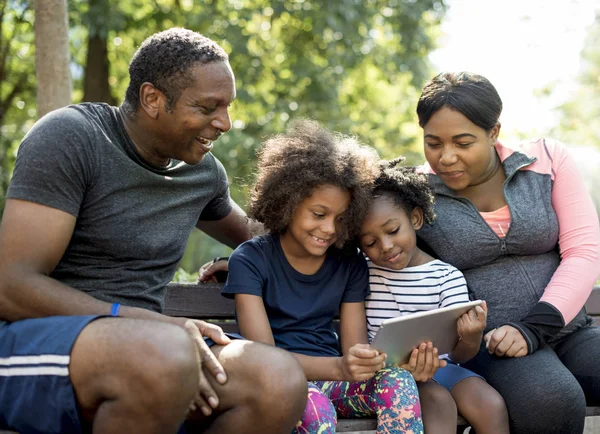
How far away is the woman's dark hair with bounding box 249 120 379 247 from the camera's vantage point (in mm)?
3250

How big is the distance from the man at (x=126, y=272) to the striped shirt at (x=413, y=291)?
0.81 m

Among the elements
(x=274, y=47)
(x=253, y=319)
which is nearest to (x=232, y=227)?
(x=253, y=319)

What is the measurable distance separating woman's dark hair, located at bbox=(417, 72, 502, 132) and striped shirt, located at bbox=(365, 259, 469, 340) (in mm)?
656

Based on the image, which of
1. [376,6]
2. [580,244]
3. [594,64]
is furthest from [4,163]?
[594,64]

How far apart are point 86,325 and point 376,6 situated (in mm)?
6575

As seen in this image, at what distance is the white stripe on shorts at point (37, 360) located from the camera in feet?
7.49

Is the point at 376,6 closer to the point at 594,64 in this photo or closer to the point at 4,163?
the point at 4,163

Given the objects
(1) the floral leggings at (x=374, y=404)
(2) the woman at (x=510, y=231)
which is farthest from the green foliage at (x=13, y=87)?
(1) the floral leggings at (x=374, y=404)

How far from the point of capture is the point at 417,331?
290cm

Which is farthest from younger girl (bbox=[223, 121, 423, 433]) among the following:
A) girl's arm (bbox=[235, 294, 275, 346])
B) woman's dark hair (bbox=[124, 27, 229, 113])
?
woman's dark hair (bbox=[124, 27, 229, 113])

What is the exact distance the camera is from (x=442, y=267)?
11.2 feet

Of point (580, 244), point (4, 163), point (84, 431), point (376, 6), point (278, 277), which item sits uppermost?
point (376, 6)

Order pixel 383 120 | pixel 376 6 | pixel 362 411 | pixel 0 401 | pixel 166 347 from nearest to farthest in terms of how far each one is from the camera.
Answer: pixel 166 347, pixel 0 401, pixel 362 411, pixel 376 6, pixel 383 120

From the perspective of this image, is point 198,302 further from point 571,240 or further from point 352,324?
point 571,240
